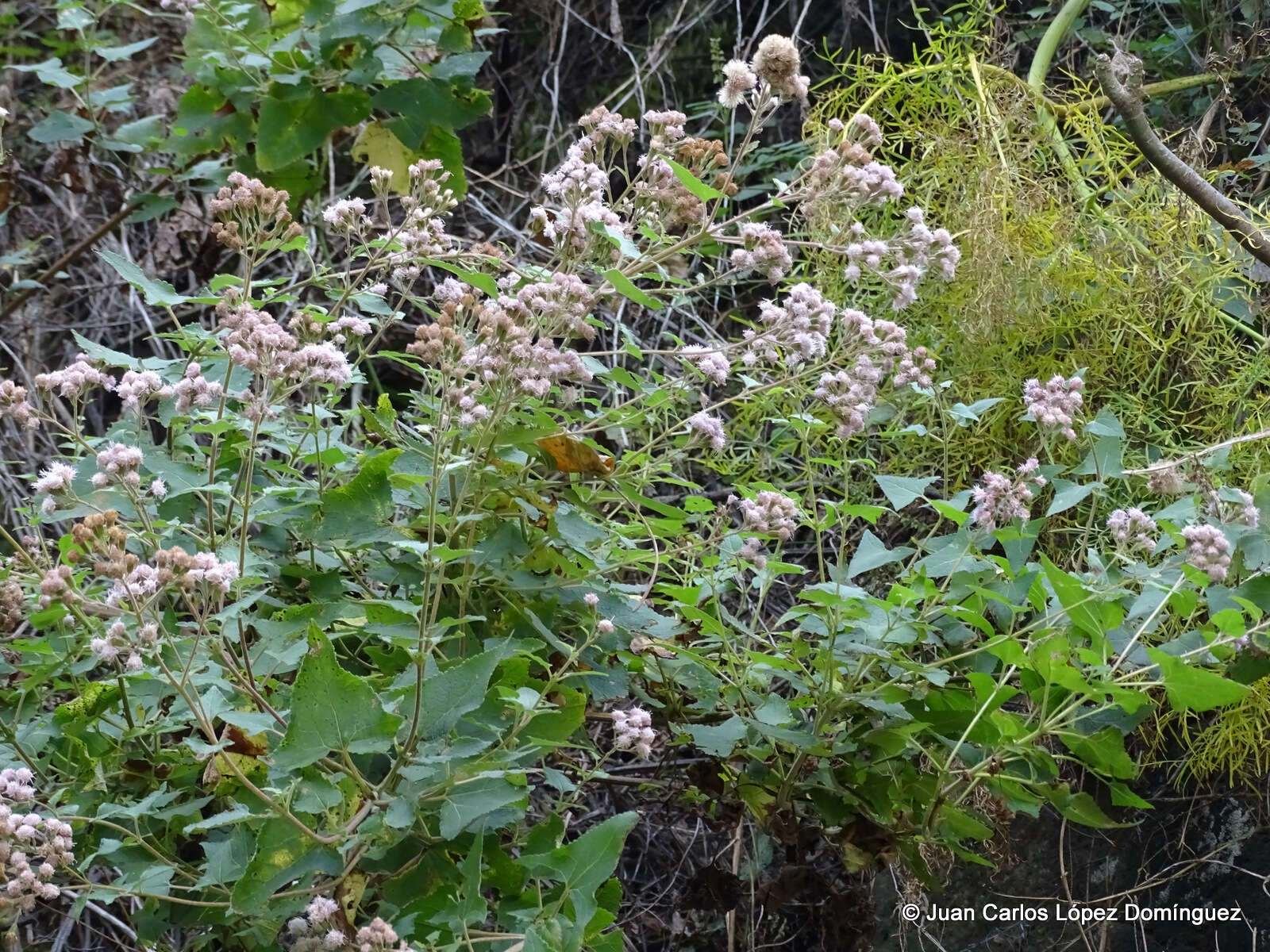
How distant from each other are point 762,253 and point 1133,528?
47 centimetres

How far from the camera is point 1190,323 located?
5.66 feet

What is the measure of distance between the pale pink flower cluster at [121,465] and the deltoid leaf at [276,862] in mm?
292

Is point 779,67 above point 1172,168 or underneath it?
above

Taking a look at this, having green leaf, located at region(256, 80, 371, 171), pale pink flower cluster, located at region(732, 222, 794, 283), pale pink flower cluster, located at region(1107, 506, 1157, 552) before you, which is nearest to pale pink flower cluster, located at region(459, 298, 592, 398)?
pale pink flower cluster, located at region(732, 222, 794, 283)

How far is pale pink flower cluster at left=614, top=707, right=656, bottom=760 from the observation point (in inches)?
42.9

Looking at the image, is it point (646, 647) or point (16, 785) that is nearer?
point (16, 785)

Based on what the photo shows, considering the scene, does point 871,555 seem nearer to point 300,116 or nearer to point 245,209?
point 245,209

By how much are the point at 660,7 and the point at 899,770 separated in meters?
1.97

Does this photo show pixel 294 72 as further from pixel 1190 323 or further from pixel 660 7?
pixel 1190 323

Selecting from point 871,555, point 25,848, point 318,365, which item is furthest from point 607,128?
point 25,848

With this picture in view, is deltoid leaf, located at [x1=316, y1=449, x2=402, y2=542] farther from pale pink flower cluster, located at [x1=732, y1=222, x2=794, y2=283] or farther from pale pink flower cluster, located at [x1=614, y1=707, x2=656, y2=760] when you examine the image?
pale pink flower cluster, located at [x1=732, y1=222, x2=794, y2=283]

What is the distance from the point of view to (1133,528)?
1.23m

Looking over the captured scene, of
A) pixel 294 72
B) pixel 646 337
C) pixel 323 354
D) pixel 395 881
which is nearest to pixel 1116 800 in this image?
pixel 395 881

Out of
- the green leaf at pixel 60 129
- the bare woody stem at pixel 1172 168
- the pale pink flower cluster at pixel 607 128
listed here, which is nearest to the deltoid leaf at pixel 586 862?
the pale pink flower cluster at pixel 607 128
